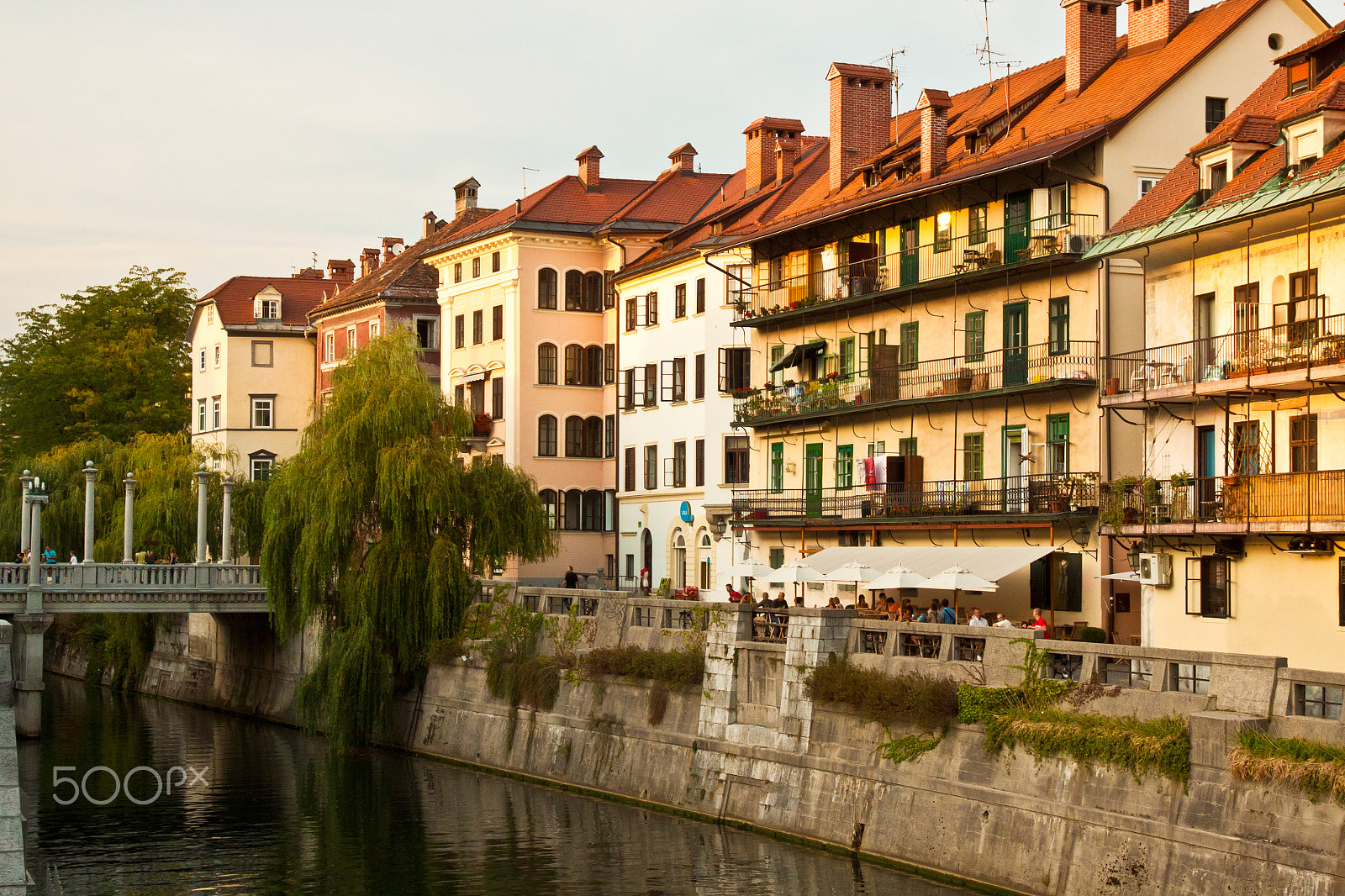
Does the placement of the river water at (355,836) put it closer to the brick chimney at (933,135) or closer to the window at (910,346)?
the window at (910,346)

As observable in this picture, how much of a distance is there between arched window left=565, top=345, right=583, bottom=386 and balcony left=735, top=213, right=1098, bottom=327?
556 inches

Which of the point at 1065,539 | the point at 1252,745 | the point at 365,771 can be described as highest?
the point at 1065,539

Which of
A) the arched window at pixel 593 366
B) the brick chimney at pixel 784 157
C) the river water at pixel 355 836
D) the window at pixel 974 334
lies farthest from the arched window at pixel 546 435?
the window at pixel 974 334

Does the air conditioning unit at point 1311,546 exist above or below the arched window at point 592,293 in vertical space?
below

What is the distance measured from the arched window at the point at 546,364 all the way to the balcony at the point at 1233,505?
34687 mm

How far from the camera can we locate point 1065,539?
4181cm

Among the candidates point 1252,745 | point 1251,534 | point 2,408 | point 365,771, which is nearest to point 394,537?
point 365,771

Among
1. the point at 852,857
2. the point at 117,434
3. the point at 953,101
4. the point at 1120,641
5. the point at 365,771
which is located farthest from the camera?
the point at 117,434

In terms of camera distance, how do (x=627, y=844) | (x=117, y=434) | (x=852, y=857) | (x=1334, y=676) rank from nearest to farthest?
1. (x=1334, y=676)
2. (x=852, y=857)
3. (x=627, y=844)
4. (x=117, y=434)

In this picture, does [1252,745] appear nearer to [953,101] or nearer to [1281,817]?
[1281,817]

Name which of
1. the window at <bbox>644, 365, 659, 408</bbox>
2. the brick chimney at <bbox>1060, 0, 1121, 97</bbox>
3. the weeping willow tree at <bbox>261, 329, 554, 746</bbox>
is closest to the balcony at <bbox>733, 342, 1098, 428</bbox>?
the window at <bbox>644, 365, 659, 408</bbox>

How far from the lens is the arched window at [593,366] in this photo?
70750mm

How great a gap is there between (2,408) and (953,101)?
57.2 metres

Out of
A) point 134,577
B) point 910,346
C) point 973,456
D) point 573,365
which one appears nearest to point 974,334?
point 910,346
